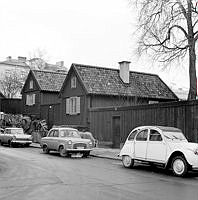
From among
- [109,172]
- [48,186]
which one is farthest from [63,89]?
[48,186]

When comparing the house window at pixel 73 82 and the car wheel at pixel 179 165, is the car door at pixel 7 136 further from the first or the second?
the car wheel at pixel 179 165

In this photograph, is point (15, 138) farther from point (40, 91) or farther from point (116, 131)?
point (40, 91)

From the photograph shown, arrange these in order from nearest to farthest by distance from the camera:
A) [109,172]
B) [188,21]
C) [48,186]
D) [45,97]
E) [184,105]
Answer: [48,186] → [109,172] → [184,105] → [188,21] → [45,97]

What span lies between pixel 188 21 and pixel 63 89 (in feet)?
54.2

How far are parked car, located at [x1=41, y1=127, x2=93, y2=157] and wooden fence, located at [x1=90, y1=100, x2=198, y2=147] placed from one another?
468cm

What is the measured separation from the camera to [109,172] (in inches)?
Result: 527

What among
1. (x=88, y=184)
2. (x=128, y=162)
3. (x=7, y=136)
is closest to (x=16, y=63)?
(x=7, y=136)

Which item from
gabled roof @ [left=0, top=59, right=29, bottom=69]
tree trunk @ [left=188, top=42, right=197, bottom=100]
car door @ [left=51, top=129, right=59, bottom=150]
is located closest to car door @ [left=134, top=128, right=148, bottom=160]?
car door @ [left=51, top=129, right=59, bottom=150]

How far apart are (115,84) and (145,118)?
1069 centimetres

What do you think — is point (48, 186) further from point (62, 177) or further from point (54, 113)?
point (54, 113)

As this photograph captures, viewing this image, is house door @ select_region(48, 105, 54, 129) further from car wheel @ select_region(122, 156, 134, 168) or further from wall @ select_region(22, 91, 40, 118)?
car wheel @ select_region(122, 156, 134, 168)

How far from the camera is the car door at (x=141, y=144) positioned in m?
14.6

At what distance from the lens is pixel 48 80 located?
43750mm

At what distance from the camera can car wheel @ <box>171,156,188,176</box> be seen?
42.1 feet
